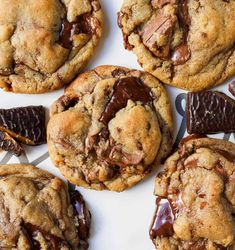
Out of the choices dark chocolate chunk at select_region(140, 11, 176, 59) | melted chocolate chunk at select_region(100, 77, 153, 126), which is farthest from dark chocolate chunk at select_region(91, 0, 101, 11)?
melted chocolate chunk at select_region(100, 77, 153, 126)

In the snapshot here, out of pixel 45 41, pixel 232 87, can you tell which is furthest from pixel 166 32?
pixel 45 41

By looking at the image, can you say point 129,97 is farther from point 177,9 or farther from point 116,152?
point 177,9

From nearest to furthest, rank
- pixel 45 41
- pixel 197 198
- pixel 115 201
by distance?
pixel 197 198
pixel 45 41
pixel 115 201

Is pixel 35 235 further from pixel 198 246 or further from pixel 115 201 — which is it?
pixel 198 246

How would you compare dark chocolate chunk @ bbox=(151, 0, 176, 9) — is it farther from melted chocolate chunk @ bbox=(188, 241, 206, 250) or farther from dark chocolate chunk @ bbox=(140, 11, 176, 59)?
melted chocolate chunk @ bbox=(188, 241, 206, 250)

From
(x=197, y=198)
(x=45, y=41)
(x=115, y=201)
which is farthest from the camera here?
(x=115, y=201)

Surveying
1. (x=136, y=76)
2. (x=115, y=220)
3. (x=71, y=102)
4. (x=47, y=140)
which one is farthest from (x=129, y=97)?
(x=115, y=220)

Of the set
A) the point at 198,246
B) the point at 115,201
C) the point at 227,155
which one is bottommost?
the point at 198,246

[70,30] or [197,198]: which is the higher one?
[70,30]
